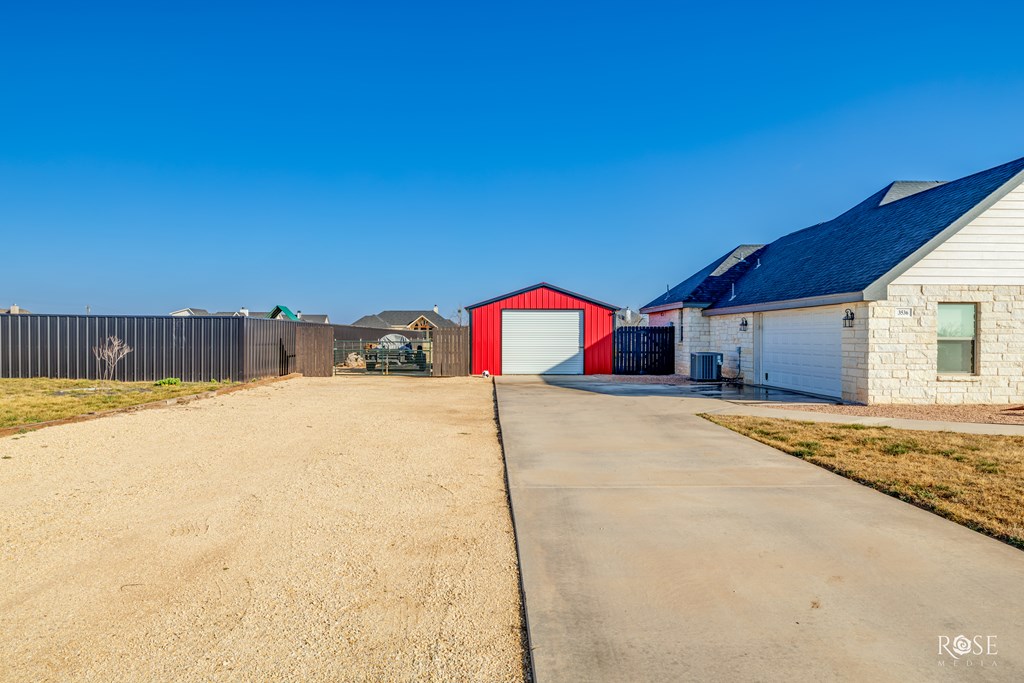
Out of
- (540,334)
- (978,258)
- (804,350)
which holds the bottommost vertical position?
(804,350)

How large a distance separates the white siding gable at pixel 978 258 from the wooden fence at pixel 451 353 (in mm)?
14482

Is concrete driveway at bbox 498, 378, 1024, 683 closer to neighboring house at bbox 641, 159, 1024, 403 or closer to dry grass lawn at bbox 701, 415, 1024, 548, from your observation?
dry grass lawn at bbox 701, 415, 1024, 548

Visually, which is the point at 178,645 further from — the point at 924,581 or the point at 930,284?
the point at 930,284

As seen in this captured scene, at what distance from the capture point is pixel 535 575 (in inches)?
147

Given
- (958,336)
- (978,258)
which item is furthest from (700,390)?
(978,258)

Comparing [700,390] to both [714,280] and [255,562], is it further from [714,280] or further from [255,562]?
[255,562]

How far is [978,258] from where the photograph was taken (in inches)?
480

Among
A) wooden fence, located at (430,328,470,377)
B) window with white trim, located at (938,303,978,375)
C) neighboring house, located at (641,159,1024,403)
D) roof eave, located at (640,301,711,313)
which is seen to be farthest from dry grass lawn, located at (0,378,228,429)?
window with white trim, located at (938,303,978,375)

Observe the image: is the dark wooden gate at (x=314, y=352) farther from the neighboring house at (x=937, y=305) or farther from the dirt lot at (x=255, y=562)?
the neighboring house at (x=937, y=305)

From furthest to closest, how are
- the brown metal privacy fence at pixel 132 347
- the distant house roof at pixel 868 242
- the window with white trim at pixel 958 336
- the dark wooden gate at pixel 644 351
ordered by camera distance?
the dark wooden gate at pixel 644 351, the brown metal privacy fence at pixel 132 347, the window with white trim at pixel 958 336, the distant house roof at pixel 868 242

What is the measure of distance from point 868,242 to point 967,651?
14.2 m

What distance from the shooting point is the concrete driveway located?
9.22 ft

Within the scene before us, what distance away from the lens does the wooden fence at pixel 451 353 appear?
22.0 metres

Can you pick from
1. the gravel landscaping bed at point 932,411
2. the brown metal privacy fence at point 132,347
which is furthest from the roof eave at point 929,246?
the brown metal privacy fence at point 132,347
